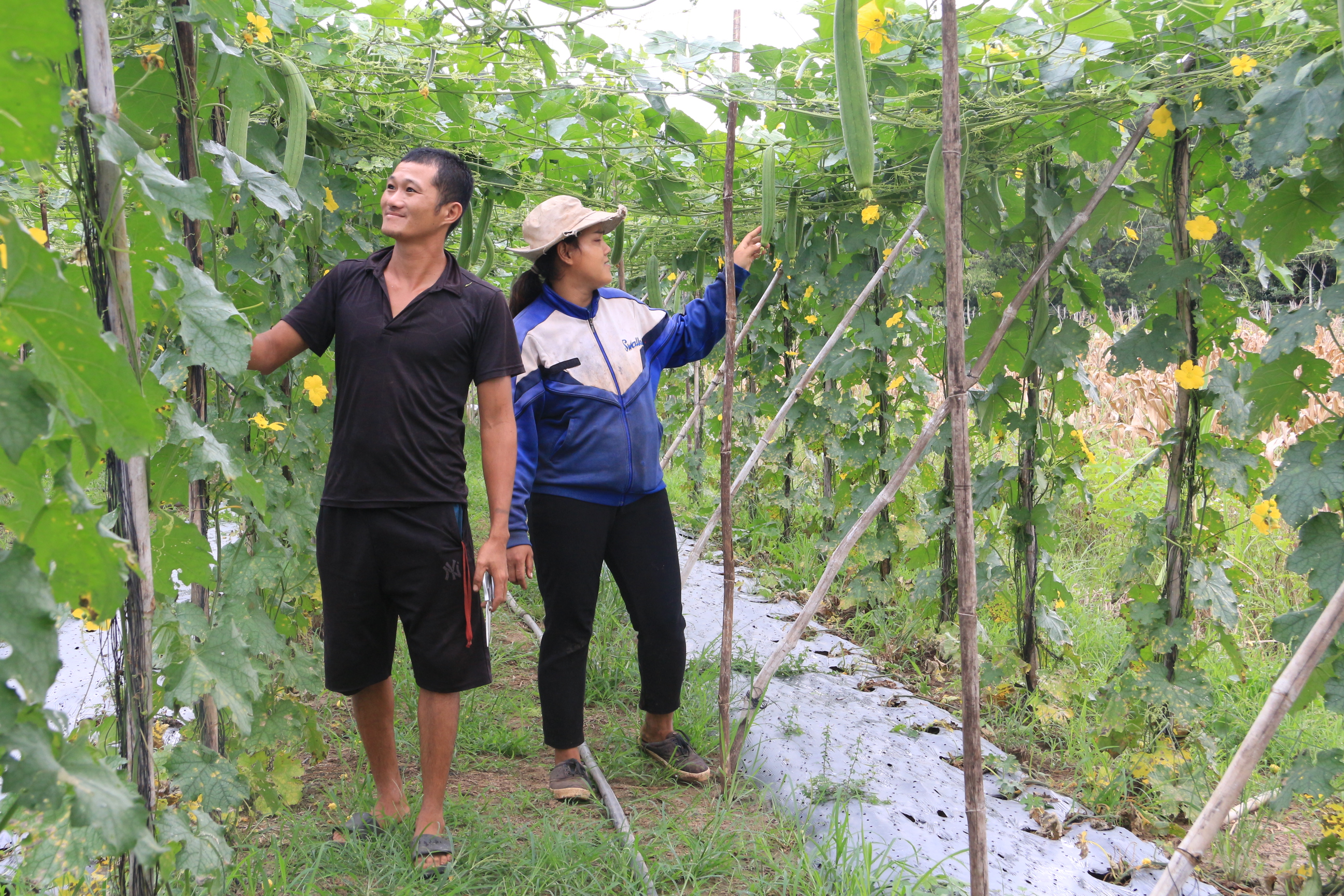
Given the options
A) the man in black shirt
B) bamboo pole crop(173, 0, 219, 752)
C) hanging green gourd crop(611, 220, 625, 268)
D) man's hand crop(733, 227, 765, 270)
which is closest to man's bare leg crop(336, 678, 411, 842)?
the man in black shirt

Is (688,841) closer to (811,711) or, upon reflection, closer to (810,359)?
(811,711)

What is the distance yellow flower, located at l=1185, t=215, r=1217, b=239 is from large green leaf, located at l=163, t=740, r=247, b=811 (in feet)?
8.53

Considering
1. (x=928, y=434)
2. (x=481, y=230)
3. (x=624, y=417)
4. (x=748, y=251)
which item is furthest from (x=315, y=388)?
(x=928, y=434)

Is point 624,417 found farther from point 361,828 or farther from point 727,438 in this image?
point 361,828

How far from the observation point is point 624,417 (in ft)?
8.31

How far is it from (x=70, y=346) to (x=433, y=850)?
5.59ft

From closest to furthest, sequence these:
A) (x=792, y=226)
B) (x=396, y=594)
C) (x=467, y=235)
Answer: (x=396, y=594)
(x=467, y=235)
(x=792, y=226)

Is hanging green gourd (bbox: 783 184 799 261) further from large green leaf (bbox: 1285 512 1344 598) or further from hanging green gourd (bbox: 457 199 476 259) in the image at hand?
large green leaf (bbox: 1285 512 1344 598)

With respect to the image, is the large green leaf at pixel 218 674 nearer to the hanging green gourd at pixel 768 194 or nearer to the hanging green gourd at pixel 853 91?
the hanging green gourd at pixel 853 91

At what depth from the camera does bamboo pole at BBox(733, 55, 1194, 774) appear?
7.11ft

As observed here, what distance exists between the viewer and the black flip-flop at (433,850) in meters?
2.13

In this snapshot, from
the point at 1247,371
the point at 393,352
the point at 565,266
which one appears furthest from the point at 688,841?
the point at 1247,371

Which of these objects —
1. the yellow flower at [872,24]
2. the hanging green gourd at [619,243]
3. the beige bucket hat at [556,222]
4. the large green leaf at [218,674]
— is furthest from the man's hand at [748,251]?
the large green leaf at [218,674]

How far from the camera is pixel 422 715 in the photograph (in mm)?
2207
